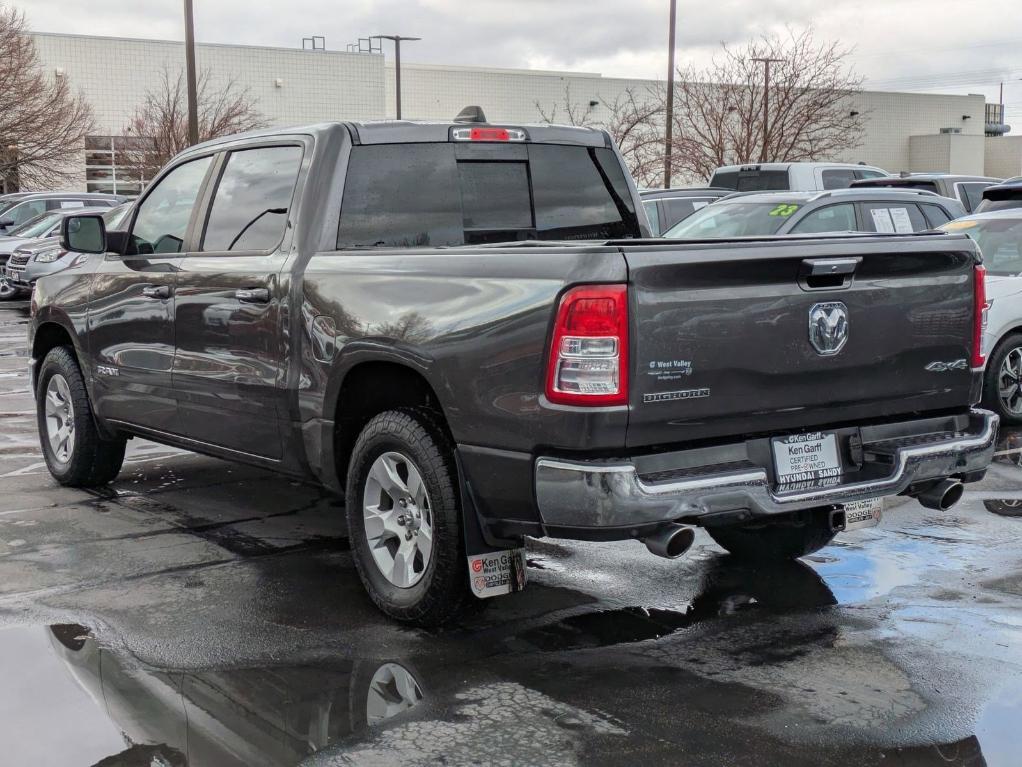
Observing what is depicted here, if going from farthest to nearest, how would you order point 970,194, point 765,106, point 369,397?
1. point 765,106
2. point 970,194
3. point 369,397

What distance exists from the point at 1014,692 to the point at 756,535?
2.05 m

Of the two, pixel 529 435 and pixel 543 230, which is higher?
pixel 543 230

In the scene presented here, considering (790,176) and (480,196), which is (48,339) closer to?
(480,196)

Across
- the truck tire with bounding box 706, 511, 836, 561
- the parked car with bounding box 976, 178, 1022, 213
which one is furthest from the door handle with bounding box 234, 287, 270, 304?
the parked car with bounding box 976, 178, 1022, 213

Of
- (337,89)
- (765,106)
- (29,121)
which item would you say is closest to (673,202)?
(765,106)

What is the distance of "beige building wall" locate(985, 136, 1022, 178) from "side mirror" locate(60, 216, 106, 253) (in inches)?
2871

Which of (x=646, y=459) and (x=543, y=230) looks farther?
(x=543, y=230)

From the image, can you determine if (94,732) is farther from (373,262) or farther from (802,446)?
(802,446)

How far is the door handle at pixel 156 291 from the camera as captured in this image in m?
6.48

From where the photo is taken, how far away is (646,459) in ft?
14.2

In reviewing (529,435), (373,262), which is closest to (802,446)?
(529,435)

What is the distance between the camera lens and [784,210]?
12352mm

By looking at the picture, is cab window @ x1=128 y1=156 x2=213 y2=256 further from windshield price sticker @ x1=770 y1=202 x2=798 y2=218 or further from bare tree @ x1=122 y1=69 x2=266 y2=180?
bare tree @ x1=122 y1=69 x2=266 y2=180

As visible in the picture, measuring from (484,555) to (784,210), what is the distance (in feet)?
27.6
